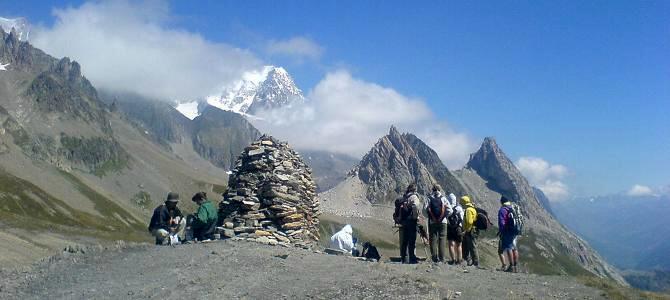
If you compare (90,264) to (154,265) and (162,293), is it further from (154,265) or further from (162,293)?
(162,293)

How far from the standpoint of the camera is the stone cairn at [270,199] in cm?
2714

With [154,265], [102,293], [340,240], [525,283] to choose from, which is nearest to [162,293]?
[102,293]

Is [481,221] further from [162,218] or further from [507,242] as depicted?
[162,218]

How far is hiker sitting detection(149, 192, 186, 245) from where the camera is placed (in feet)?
83.5

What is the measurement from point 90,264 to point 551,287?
720 inches

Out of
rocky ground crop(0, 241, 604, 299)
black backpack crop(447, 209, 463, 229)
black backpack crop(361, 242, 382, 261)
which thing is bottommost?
rocky ground crop(0, 241, 604, 299)

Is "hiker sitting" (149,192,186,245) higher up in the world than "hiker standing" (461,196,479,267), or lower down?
lower down

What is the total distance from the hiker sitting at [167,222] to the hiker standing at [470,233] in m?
12.7

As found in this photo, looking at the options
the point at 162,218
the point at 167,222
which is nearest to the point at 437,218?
the point at 167,222

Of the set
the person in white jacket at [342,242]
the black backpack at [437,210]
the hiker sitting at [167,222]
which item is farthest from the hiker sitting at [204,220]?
the black backpack at [437,210]

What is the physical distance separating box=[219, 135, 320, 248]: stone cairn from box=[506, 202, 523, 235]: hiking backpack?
10.1 metres

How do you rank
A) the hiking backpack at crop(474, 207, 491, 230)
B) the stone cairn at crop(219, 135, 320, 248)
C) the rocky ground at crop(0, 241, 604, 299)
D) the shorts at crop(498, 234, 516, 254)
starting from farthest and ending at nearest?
the stone cairn at crop(219, 135, 320, 248) < the hiking backpack at crop(474, 207, 491, 230) < the shorts at crop(498, 234, 516, 254) < the rocky ground at crop(0, 241, 604, 299)

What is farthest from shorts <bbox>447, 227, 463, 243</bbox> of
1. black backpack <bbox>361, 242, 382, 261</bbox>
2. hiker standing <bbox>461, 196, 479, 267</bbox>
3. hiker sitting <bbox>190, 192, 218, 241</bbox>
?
hiker sitting <bbox>190, 192, 218, 241</bbox>

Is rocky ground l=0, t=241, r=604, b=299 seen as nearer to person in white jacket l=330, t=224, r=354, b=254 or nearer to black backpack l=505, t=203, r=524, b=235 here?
black backpack l=505, t=203, r=524, b=235
